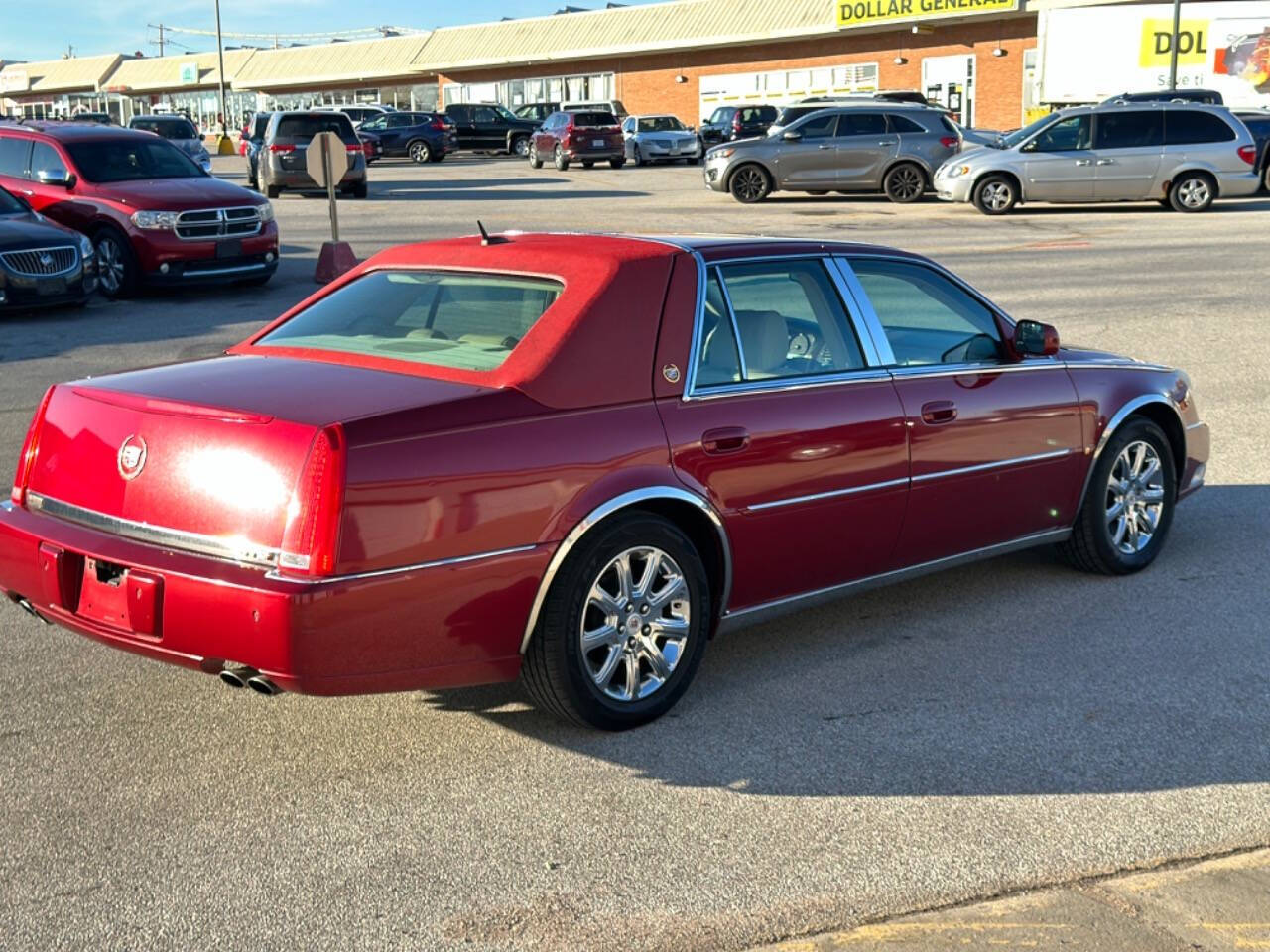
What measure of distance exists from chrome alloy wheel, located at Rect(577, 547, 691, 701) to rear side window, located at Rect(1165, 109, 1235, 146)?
22.9 meters

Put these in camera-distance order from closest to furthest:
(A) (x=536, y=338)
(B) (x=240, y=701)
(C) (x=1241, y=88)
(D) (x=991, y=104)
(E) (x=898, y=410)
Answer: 1. (A) (x=536, y=338)
2. (B) (x=240, y=701)
3. (E) (x=898, y=410)
4. (C) (x=1241, y=88)
5. (D) (x=991, y=104)

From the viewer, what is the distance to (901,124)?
92.7ft

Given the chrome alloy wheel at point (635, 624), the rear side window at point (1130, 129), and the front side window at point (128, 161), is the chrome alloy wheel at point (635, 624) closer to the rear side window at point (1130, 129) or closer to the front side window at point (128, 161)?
the front side window at point (128, 161)

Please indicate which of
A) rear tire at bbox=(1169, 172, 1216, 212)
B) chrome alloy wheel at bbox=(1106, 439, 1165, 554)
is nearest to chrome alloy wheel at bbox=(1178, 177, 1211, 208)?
rear tire at bbox=(1169, 172, 1216, 212)

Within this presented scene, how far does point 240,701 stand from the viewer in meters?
5.26

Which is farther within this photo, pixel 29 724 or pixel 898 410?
pixel 898 410

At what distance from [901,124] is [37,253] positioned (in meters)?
17.2

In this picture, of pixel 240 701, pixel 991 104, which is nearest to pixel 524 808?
pixel 240 701

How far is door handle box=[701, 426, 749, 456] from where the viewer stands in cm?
508

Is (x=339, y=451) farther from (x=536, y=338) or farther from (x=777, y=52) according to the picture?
(x=777, y=52)

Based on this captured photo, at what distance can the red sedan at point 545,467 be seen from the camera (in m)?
4.34

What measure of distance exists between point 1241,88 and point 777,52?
2198 cm

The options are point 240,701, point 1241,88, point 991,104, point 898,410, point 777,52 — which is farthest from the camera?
point 777,52

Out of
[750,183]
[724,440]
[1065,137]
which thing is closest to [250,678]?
[724,440]
